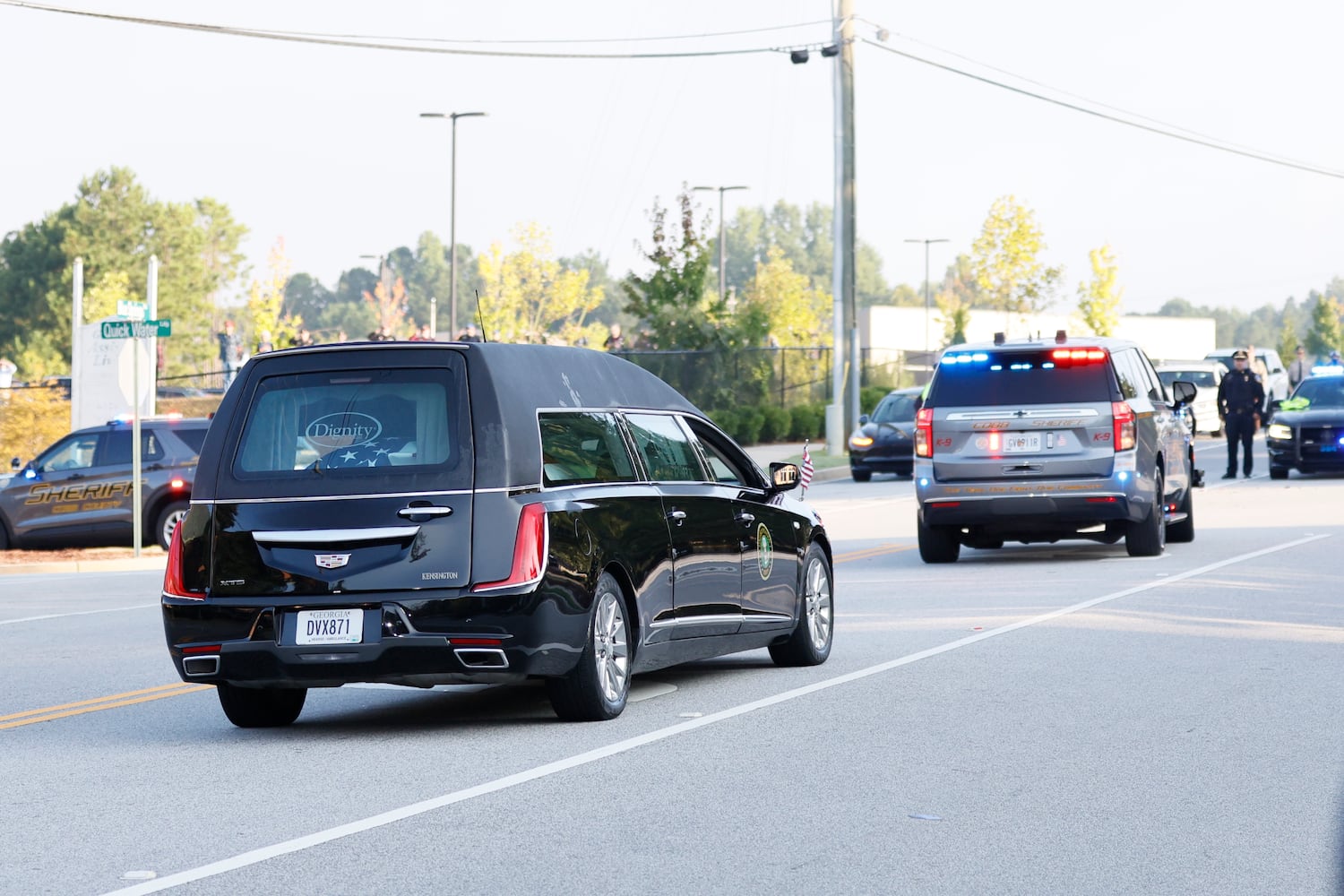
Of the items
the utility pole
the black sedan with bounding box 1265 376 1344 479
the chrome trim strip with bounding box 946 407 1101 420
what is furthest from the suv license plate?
the utility pole

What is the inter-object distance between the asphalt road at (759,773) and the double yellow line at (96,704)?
35 mm

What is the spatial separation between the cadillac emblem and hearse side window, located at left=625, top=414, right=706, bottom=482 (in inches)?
74.1

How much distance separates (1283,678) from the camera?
1080cm

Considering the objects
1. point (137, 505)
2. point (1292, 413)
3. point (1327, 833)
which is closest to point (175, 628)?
point (1327, 833)

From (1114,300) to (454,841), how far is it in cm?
8583

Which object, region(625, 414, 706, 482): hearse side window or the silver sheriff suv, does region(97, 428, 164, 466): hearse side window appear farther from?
region(625, 414, 706, 482): hearse side window

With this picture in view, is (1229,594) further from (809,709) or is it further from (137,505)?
(137,505)

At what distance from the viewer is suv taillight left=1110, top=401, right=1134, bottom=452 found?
58.1 ft

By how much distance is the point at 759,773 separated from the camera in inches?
317

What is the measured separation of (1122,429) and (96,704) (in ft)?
33.2

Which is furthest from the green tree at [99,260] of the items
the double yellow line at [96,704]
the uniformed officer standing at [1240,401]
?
the double yellow line at [96,704]

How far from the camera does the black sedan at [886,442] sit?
34.9 m

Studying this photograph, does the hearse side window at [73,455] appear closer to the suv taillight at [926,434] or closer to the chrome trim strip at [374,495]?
the suv taillight at [926,434]

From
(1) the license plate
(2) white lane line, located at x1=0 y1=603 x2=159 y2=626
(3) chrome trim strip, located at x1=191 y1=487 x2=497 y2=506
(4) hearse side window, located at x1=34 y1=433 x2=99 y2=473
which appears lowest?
(2) white lane line, located at x1=0 y1=603 x2=159 y2=626
